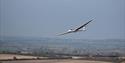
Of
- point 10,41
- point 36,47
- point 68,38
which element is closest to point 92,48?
point 68,38

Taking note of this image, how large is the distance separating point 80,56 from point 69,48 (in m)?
2.19

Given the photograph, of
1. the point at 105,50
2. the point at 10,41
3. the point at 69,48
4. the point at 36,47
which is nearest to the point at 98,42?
the point at 105,50

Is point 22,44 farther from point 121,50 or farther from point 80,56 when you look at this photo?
point 121,50

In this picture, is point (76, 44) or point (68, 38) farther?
point (76, 44)

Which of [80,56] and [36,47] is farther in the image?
[36,47]

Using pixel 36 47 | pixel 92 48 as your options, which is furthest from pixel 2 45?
pixel 92 48

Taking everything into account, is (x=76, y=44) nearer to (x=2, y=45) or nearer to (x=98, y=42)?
(x=98, y=42)

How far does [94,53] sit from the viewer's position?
54.2ft

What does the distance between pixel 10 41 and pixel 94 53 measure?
478 centimetres

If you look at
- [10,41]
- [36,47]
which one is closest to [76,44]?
[36,47]

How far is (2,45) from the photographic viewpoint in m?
17.4

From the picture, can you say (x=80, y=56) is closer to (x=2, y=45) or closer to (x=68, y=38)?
(x=68, y=38)

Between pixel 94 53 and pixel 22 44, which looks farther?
pixel 22 44

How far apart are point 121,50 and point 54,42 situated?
12.1 feet
